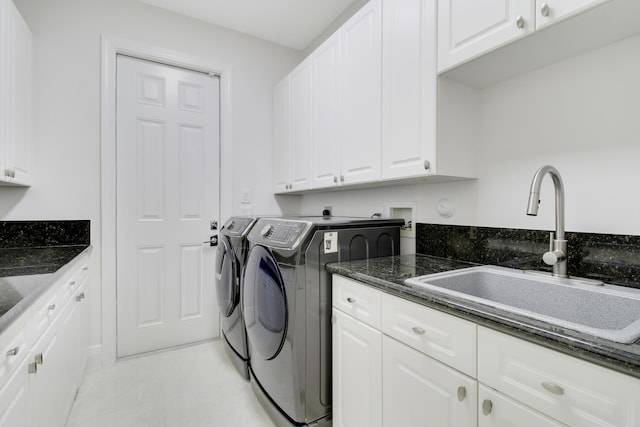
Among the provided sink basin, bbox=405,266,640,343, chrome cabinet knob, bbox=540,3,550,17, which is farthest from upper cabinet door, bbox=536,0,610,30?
sink basin, bbox=405,266,640,343

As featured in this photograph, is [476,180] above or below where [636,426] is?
above

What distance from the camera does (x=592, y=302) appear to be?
100cm

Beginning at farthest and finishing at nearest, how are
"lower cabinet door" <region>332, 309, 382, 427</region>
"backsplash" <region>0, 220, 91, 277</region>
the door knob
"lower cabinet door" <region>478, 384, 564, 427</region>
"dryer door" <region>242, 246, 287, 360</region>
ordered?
1. the door knob
2. "backsplash" <region>0, 220, 91, 277</region>
3. "dryer door" <region>242, 246, 287, 360</region>
4. "lower cabinet door" <region>332, 309, 382, 427</region>
5. "lower cabinet door" <region>478, 384, 564, 427</region>

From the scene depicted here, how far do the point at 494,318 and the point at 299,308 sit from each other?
828 millimetres

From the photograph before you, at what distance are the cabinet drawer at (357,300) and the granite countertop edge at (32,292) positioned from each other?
1062 millimetres

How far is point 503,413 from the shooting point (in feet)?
2.51

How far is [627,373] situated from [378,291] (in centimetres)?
70

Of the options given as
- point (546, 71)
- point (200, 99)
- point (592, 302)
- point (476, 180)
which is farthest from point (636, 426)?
point (200, 99)

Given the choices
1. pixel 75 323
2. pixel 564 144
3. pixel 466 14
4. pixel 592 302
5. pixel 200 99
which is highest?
pixel 200 99

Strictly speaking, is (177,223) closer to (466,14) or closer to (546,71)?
(466,14)

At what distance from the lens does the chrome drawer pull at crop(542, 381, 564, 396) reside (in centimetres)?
66

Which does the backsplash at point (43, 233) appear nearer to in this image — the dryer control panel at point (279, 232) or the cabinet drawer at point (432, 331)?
the dryer control panel at point (279, 232)

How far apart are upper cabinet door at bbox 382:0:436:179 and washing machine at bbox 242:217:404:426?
0.40 metres

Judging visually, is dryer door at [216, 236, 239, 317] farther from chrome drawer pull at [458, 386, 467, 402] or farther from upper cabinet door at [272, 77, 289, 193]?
chrome drawer pull at [458, 386, 467, 402]
